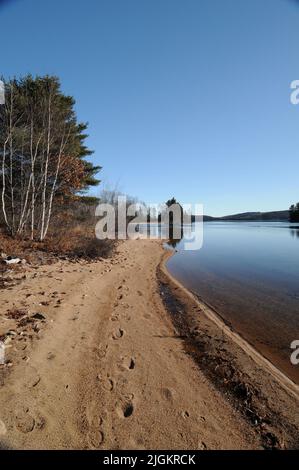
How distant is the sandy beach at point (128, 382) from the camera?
9.83 ft

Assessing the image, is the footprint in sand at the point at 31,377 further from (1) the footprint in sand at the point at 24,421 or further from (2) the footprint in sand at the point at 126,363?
(2) the footprint in sand at the point at 126,363

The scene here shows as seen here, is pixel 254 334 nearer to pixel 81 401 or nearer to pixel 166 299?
pixel 166 299

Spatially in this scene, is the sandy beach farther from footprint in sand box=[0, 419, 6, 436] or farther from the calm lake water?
the calm lake water

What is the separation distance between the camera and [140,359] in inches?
186

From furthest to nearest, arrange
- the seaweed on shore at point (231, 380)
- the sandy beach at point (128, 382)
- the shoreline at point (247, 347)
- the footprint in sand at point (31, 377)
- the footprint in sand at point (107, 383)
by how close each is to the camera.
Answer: the shoreline at point (247, 347) → the footprint in sand at point (107, 383) → the footprint in sand at point (31, 377) → the seaweed on shore at point (231, 380) → the sandy beach at point (128, 382)

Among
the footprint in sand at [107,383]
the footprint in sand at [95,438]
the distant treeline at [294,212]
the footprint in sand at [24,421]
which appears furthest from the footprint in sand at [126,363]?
the distant treeline at [294,212]

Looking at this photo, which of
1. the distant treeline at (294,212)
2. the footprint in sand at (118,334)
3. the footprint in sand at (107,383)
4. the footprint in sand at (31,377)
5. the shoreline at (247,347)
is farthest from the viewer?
the distant treeline at (294,212)

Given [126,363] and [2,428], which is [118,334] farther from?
[2,428]

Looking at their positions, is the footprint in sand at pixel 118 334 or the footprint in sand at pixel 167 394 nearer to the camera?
the footprint in sand at pixel 167 394

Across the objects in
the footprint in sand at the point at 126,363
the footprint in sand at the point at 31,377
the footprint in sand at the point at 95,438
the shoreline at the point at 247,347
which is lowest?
the shoreline at the point at 247,347

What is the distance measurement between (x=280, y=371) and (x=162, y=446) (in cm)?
310

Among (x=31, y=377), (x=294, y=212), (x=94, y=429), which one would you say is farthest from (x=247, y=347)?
(x=294, y=212)

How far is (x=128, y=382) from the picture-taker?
158 inches

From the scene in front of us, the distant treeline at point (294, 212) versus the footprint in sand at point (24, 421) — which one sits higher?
the distant treeline at point (294, 212)
